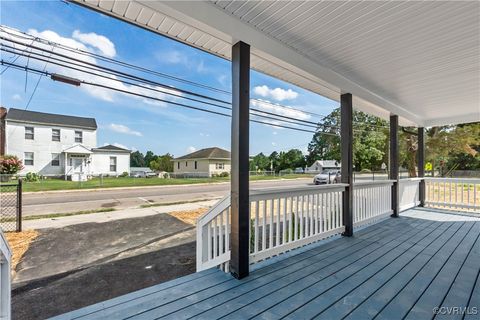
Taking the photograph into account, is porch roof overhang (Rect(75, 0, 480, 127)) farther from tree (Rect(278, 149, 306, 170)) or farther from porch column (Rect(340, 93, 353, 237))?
tree (Rect(278, 149, 306, 170))

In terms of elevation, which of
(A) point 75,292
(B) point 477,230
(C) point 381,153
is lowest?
(A) point 75,292

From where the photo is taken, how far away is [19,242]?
4695 millimetres

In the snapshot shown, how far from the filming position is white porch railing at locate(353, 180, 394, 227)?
4.17 metres

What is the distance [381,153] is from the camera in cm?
1756

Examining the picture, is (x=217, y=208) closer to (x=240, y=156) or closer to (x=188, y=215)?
(x=240, y=156)

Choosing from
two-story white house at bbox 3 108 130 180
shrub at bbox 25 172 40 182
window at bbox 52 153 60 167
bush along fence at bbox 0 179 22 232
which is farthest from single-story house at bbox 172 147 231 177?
bush along fence at bbox 0 179 22 232

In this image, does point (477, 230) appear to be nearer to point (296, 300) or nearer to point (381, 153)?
point (296, 300)

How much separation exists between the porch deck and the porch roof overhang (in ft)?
7.59

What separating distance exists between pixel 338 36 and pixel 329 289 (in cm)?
247

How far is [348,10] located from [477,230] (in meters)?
4.70

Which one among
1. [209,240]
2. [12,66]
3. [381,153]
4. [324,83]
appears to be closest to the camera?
[209,240]

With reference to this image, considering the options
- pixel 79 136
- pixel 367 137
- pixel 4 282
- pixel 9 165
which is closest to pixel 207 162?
pixel 79 136

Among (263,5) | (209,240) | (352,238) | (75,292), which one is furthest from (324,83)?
(75,292)
